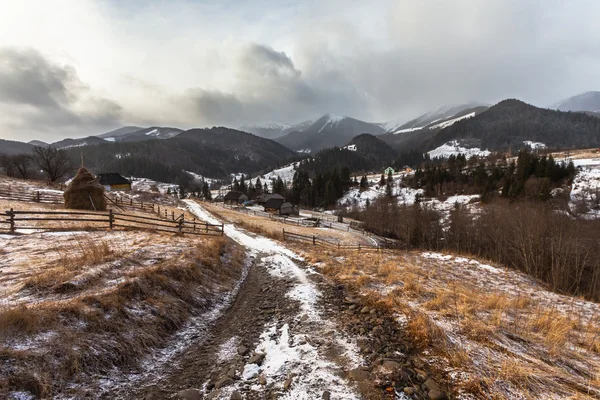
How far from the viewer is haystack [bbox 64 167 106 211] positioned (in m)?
25.0

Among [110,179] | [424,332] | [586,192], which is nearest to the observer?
[424,332]

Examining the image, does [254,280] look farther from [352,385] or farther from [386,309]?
[352,385]

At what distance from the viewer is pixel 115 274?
8.64 metres

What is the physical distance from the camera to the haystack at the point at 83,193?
2495 centimetres

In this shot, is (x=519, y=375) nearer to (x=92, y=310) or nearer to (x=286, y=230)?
(x=92, y=310)

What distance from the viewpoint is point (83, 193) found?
2509 cm

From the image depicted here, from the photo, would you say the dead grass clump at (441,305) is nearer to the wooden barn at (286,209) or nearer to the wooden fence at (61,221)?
the wooden fence at (61,221)

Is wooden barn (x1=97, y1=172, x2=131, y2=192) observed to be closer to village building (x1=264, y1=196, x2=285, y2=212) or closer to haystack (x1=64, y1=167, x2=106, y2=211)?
village building (x1=264, y1=196, x2=285, y2=212)

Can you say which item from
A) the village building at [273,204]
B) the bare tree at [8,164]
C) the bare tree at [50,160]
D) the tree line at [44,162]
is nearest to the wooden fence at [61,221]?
the bare tree at [50,160]

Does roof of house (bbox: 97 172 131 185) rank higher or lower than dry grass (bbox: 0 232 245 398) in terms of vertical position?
higher

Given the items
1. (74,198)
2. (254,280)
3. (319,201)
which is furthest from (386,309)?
(319,201)

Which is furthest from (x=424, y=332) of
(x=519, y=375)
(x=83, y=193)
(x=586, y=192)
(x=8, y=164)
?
(x=586, y=192)

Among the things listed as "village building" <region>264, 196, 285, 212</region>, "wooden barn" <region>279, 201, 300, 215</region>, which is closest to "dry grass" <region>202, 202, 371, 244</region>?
"wooden barn" <region>279, 201, 300, 215</region>

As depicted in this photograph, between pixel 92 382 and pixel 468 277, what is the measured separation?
65.1 ft
